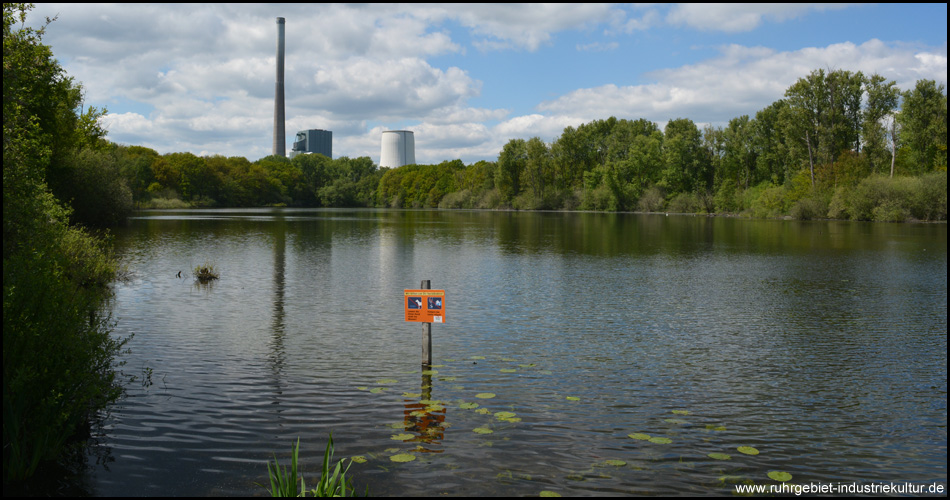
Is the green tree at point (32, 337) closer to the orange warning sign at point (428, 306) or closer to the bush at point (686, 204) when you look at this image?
the orange warning sign at point (428, 306)

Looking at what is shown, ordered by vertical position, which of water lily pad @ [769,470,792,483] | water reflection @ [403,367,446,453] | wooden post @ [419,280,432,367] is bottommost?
water lily pad @ [769,470,792,483]

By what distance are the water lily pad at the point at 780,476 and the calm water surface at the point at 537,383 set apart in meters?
0.16

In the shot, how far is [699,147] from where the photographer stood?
124 meters

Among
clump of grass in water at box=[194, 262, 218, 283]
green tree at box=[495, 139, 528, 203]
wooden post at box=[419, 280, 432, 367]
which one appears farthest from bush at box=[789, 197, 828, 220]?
wooden post at box=[419, 280, 432, 367]

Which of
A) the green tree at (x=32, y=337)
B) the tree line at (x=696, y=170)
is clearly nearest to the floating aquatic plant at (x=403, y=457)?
the green tree at (x=32, y=337)

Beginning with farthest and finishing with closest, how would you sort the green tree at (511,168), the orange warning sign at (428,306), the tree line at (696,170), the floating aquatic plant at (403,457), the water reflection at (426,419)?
1. the green tree at (511,168)
2. the tree line at (696,170)
3. the orange warning sign at (428,306)
4. the water reflection at (426,419)
5. the floating aquatic plant at (403,457)

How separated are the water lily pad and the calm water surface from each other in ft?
0.53

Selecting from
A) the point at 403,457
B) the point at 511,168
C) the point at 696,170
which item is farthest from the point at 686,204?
the point at 403,457

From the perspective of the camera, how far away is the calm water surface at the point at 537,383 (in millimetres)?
8250

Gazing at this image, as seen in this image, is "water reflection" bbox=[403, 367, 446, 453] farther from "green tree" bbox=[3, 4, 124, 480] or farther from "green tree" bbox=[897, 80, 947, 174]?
"green tree" bbox=[897, 80, 947, 174]

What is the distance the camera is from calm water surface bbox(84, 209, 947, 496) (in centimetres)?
825

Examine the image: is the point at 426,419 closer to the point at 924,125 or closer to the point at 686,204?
the point at 924,125

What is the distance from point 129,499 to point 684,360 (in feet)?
35.7

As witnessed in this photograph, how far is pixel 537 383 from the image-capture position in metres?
12.2
